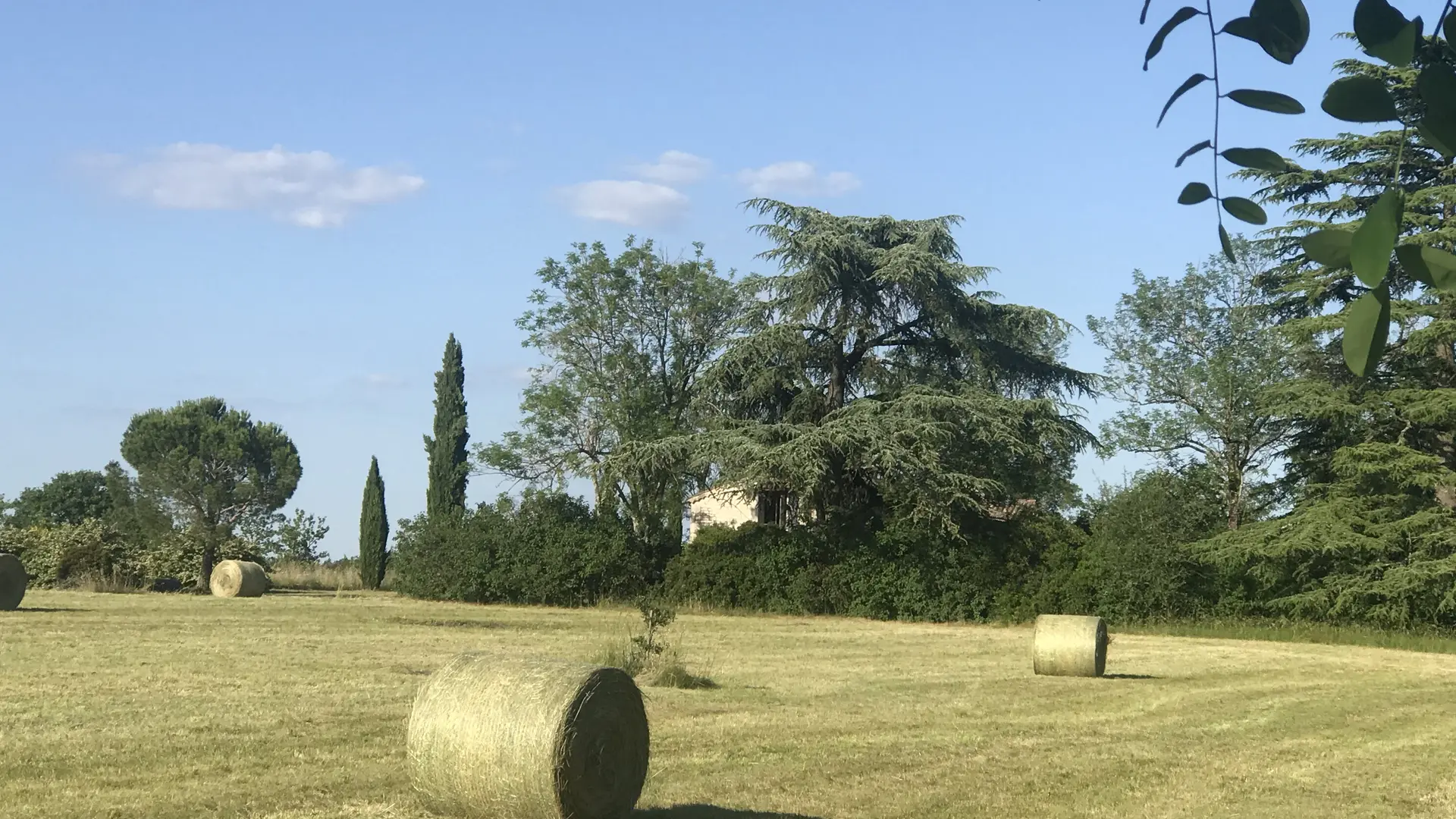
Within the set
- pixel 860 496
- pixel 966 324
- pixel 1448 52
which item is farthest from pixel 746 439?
pixel 1448 52

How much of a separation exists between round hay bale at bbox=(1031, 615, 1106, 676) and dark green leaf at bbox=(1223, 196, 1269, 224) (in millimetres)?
15479

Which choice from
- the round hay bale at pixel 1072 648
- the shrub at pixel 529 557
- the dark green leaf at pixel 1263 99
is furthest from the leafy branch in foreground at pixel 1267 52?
the shrub at pixel 529 557

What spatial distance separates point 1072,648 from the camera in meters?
16.7

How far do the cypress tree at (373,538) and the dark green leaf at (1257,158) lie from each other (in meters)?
44.1

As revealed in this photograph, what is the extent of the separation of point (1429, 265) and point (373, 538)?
44495mm

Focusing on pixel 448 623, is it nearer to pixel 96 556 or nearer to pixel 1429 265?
pixel 96 556

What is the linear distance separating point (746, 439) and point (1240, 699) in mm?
16973

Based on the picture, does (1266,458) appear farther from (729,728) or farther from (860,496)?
(729,728)

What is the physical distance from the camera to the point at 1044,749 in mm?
10203

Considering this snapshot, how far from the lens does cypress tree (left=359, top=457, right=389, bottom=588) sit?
44.0 metres

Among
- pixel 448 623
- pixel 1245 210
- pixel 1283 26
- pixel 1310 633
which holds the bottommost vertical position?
pixel 448 623

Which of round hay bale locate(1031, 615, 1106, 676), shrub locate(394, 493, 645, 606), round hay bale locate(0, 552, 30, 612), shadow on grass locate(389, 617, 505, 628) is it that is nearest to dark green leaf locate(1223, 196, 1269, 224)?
round hay bale locate(1031, 615, 1106, 676)

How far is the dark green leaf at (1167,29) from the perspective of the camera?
1.95 metres

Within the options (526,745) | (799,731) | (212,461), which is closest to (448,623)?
(799,731)
